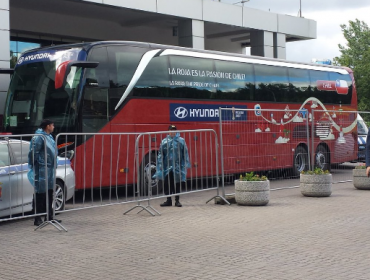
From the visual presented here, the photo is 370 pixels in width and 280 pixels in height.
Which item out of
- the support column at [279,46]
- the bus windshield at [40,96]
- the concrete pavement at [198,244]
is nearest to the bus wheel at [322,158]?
the concrete pavement at [198,244]

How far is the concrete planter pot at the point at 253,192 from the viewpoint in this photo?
1323 cm

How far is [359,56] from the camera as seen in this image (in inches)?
2261

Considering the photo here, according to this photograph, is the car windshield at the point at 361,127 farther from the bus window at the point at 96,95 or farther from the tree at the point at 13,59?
the tree at the point at 13,59

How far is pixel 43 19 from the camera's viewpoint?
2694cm

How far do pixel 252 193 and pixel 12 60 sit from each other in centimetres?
1609

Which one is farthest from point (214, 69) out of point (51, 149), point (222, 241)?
point (222, 241)

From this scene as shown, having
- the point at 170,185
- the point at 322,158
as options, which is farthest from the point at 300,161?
the point at 170,185

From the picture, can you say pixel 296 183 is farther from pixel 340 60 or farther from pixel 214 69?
pixel 340 60

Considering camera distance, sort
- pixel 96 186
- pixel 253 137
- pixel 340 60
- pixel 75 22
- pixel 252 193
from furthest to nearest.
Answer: pixel 340 60 → pixel 75 22 → pixel 253 137 → pixel 252 193 → pixel 96 186

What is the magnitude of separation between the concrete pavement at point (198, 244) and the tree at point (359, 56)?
41.8 m

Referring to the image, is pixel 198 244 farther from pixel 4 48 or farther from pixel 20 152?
pixel 4 48

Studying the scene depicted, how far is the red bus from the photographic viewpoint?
14.7m

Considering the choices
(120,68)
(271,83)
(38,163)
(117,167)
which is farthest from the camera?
(271,83)

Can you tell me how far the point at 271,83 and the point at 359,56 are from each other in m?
39.9
